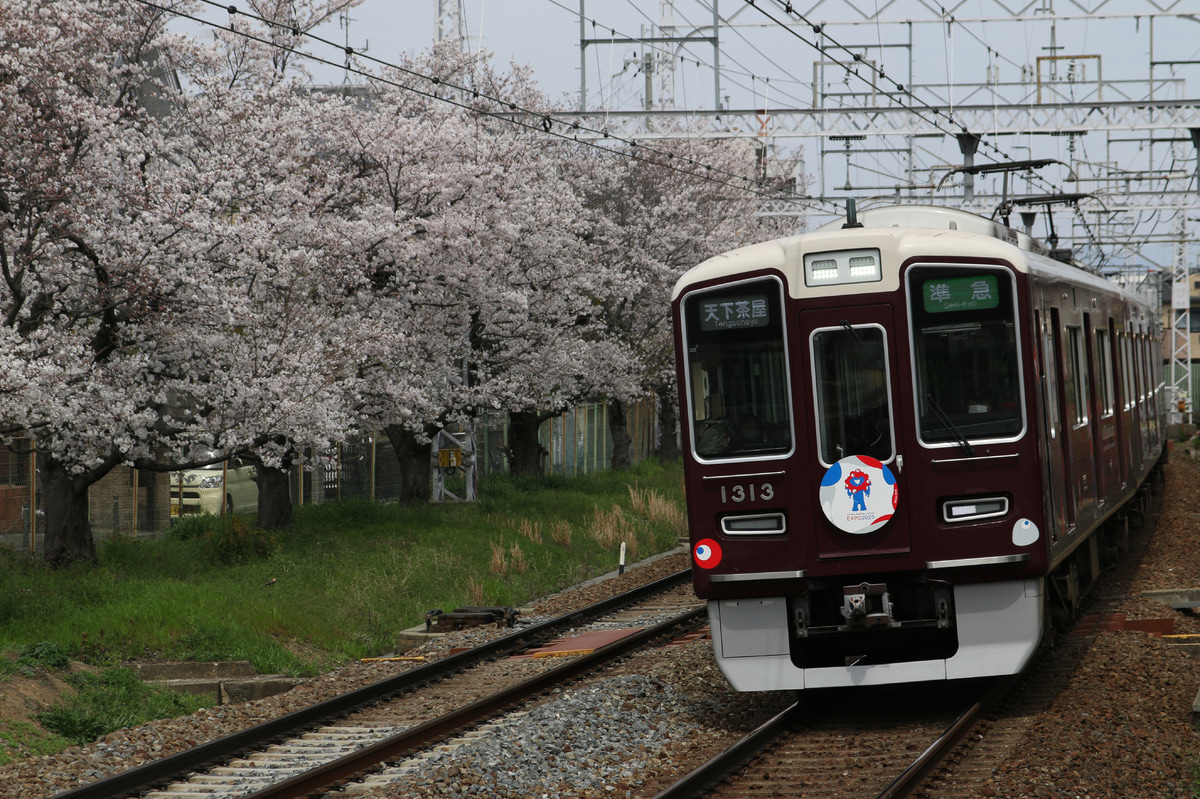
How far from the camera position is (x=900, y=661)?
813 centimetres

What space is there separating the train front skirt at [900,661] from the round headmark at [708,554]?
29cm

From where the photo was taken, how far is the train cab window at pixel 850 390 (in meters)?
8.05

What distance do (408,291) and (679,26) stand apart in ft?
26.7

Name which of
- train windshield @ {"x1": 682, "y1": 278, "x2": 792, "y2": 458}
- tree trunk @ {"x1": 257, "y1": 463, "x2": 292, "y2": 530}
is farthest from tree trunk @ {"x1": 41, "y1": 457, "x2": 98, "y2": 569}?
train windshield @ {"x1": 682, "y1": 278, "x2": 792, "y2": 458}

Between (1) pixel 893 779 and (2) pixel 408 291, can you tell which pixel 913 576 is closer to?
(1) pixel 893 779

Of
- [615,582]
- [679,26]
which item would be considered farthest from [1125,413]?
[679,26]

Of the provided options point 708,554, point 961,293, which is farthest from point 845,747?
point 961,293

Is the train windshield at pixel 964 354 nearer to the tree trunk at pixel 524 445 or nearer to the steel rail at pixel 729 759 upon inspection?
the steel rail at pixel 729 759

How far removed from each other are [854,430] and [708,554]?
1.19 meters

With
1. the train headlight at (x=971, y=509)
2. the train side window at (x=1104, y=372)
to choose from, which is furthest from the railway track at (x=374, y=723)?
the train side window at (x=1104, y=372)

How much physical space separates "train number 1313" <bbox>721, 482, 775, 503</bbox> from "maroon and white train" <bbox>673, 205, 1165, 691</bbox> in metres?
0.01

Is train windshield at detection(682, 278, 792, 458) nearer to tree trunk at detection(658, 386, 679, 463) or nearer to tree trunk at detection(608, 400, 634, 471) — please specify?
tree trunk at detection(608, 400, 634, 471)

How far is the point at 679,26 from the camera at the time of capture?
2419cm

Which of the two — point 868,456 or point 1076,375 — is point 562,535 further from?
point 868,456
